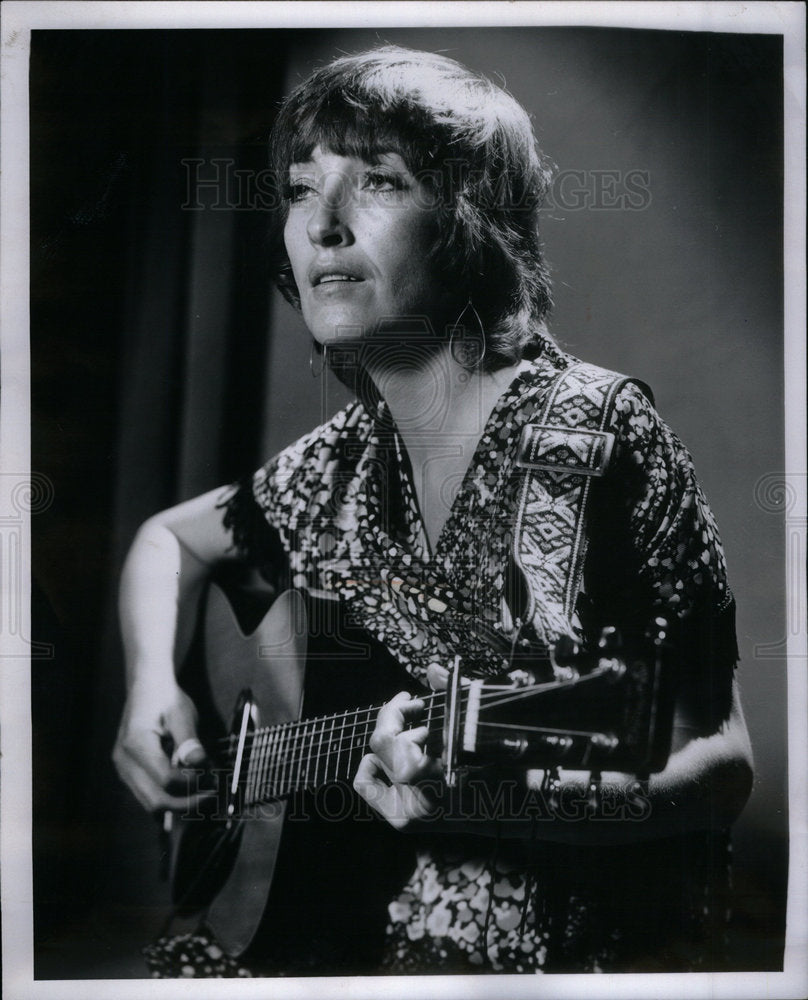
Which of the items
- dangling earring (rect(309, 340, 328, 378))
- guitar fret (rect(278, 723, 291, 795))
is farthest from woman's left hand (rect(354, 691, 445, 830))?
dangling earring (rect(309, 340, 328, 378))

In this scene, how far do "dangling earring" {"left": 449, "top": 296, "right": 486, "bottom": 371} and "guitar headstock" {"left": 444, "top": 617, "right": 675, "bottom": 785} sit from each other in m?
0.46

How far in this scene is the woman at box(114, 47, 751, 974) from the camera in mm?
1190

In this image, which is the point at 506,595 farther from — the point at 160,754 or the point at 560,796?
the point at 160,754

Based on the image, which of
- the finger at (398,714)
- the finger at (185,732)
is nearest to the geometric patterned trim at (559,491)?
the finger at (398,714)

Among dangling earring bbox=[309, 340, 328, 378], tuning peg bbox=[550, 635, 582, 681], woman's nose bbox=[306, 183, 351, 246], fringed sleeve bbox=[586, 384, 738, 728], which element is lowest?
tuning peg bbox=[550, 635, 582, 681]

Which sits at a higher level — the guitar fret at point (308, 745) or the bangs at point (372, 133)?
the bangs at point (372, 133)

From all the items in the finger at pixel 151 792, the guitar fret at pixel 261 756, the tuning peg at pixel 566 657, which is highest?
the tuning peg at pixel 566 657

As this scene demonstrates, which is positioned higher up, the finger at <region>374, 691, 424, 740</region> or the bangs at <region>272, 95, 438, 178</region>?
the bangs at <region>272, 95, 438, 178</region>

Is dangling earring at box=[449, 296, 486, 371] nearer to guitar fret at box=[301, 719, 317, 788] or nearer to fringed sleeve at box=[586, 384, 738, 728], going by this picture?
fringed sleeve at box=[586, 384, 738, 728]

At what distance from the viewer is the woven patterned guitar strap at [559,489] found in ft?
3.87

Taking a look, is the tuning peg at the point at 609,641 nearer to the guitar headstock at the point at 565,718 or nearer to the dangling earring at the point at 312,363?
the guitar headstock at the point at 565,718

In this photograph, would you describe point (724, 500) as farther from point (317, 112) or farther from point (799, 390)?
point (317, 112)

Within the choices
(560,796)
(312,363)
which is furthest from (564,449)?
(560,796)

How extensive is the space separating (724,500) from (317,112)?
905 mm
